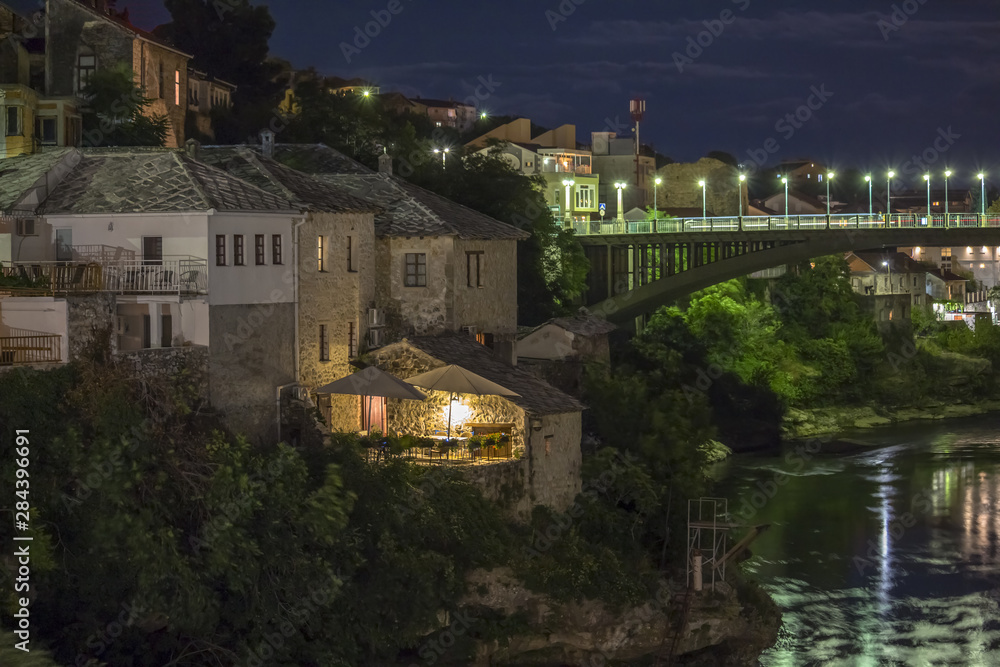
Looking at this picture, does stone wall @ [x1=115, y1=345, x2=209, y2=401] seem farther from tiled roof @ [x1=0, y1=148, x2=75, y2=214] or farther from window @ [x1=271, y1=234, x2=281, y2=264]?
tiled roof @ [x1=0, y1=148, x2=75, y2=214]

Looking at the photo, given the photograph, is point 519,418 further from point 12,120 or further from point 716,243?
point 716,243

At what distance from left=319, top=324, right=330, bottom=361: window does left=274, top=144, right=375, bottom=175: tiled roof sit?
8.19 meters

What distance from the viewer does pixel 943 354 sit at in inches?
3706

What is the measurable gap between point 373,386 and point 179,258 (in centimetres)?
591

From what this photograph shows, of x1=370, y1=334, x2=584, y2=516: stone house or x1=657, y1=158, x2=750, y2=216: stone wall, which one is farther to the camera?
x1=657, y1=158, x2=750, y2=216: stone wall

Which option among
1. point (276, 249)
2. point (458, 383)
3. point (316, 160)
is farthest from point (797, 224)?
point (276, 249)

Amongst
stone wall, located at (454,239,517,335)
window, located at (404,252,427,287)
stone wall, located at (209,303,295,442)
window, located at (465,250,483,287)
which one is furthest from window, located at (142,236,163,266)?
window, located at (465,250,483,287)

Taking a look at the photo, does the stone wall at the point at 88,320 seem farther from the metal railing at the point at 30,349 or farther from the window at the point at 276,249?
the window at the point at 276,249

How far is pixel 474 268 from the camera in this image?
48531 millimetres

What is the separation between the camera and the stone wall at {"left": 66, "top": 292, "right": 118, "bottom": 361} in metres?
35.7

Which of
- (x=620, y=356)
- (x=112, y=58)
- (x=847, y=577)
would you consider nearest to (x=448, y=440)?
(x=847, y=577)

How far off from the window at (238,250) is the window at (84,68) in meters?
22.3

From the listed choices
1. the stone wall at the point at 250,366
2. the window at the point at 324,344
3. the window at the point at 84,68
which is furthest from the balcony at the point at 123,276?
the window at the point at 84,68

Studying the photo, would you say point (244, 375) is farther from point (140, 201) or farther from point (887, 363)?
point (887, 363)
